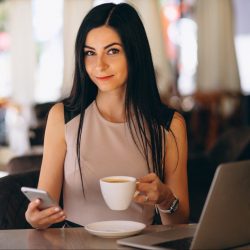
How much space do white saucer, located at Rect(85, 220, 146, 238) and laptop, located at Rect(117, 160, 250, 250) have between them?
0.04 m

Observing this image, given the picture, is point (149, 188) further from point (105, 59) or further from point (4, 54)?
point (4, 54)

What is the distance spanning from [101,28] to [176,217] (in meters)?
0.66

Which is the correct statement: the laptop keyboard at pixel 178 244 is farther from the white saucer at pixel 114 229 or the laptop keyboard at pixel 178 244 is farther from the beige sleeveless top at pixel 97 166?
the beige sleeveless top at pixel 97 166

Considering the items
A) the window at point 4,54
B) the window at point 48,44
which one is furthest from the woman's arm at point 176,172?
the window at point 4,54

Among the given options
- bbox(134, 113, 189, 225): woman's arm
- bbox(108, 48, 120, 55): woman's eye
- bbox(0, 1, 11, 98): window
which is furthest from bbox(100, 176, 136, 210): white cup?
bbox(0, 1, 11, 98): window

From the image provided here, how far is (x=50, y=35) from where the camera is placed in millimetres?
8391

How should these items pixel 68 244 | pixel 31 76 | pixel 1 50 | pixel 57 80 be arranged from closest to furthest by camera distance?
pixel 68 244, pixel 31 76, pixel 57 80, pixel 1 50

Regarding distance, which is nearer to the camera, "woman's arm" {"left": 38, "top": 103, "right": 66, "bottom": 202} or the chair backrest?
"woman's arm" {"left": 38, "top": 103, "right": 66, "bottom": 202}

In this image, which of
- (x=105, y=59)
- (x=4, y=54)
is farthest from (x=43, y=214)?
(x=4, y=54)

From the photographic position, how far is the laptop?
149 centimetres

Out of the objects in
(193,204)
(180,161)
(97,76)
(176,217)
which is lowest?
(193,204)

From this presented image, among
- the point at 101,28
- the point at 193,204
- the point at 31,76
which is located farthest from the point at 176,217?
the point at 31,76

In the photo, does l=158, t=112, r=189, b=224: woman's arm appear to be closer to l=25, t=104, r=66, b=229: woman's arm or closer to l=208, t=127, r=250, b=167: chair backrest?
l=25, t=104, r=66, b=229: woman's arm

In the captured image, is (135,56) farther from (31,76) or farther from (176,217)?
(31,76)
